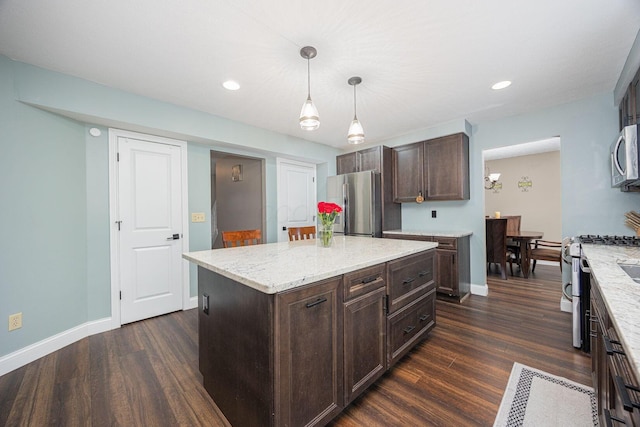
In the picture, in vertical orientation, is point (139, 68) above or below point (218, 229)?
above

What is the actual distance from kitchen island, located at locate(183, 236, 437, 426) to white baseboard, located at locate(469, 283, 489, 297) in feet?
7.51

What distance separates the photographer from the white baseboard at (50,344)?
6.39ft

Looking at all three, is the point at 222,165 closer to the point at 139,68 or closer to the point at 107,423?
the point at 139,68

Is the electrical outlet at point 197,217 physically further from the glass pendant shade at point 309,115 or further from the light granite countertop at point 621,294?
the light granite countertop at point 621,294

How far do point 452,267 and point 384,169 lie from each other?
173 cm

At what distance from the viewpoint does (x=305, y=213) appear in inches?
182

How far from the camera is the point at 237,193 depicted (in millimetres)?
5277

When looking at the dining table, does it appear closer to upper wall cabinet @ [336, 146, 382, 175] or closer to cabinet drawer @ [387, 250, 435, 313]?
upper wall cabinet @ [336, 146, 382, 175]

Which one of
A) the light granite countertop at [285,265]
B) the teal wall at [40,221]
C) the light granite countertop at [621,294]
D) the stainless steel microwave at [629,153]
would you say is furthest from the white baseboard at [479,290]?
the teal wall at [40,221]

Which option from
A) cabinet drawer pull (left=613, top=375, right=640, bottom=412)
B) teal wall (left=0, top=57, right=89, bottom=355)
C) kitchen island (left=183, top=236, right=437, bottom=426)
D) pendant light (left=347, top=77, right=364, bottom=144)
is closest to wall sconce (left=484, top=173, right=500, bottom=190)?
pendant light (left=347, top=77, right=364, bottom=144)

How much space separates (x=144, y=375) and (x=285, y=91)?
2.72 meters

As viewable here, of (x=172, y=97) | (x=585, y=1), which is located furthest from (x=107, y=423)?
(x=585, y=1)

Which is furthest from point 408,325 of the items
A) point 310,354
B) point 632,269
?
point 632,269

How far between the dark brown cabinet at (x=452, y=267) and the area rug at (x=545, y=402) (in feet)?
4.74
